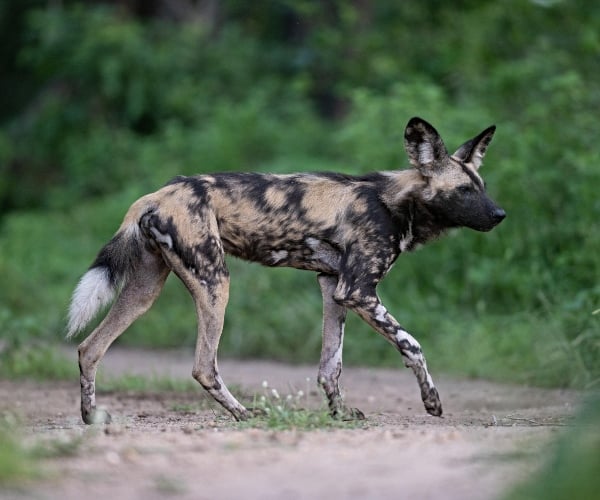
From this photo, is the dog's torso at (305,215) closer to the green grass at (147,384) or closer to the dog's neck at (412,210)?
the dog's neck at (412,210)

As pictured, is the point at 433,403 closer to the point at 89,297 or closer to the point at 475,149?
the point at 475,149

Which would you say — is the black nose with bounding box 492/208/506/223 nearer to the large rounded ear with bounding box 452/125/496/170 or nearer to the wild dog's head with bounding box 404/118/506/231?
the wild dog's head with bounding box 404/118/506/231

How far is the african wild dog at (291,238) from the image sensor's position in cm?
550

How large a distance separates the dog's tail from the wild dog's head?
1.41 metres

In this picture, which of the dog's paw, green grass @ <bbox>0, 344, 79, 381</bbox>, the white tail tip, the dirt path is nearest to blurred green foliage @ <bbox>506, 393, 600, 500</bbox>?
the dirt path

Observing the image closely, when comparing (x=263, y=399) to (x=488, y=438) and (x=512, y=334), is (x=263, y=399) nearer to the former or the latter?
(x=488, y=438)

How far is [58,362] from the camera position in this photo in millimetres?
8164

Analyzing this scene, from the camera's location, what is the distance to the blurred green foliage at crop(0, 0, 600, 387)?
8391mm

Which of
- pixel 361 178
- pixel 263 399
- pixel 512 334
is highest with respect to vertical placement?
pixel 361 178

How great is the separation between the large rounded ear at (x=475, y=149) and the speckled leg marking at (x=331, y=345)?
3.05 feet

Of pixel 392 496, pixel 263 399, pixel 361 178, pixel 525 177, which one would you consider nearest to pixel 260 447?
pixel 392 496

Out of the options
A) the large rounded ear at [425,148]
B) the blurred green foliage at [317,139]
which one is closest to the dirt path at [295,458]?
the large rounded ear at [425,148]

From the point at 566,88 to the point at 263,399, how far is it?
17.5ft

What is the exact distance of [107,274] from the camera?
18.3 feet
